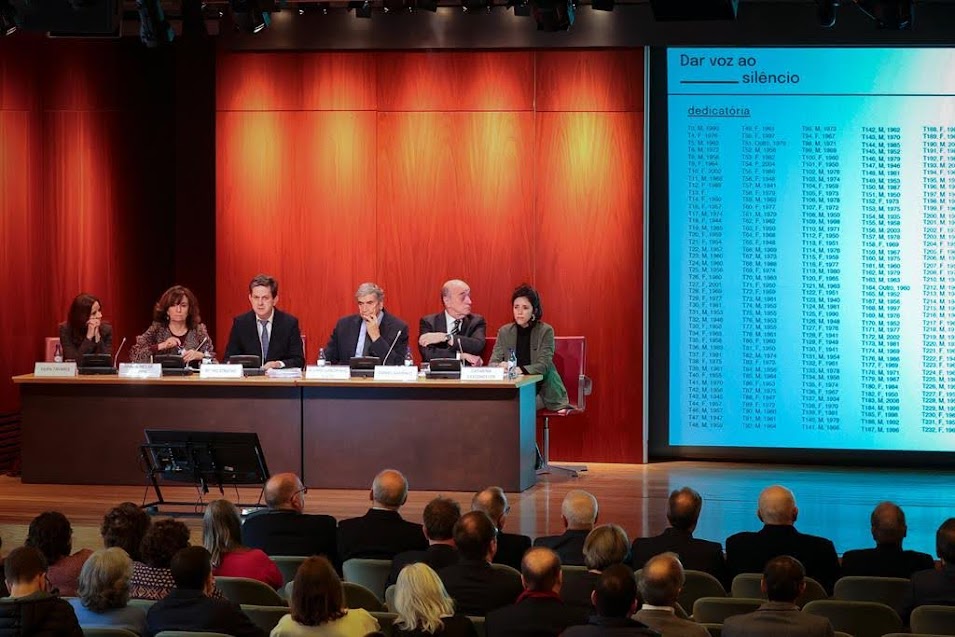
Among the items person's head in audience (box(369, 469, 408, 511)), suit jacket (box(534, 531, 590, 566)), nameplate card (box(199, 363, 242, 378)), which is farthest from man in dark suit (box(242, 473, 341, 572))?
nameplate card (box(199, 363, 242, 378))

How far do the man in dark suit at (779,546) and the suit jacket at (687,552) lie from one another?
108 millimetres

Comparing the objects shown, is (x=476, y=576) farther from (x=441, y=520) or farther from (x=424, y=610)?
(x=424, y=610)

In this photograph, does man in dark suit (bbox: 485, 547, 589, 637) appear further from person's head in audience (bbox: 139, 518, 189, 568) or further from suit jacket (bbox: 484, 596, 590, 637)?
person's head in audience (bbox: 139, 518, 189, 568)

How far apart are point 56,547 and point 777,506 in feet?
8.59

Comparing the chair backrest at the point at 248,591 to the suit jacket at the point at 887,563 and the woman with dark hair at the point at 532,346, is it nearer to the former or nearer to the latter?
the suit jacket at the point at 887,563

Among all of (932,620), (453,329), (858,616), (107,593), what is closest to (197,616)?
(107,593)

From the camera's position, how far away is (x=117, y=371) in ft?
30.3

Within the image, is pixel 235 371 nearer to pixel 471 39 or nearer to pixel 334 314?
pixel 334 314

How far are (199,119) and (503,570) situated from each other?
7.73 meters

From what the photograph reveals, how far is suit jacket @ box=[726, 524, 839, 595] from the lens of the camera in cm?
534

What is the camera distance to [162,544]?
4.60 m

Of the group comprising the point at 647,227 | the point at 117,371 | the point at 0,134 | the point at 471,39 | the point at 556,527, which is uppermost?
the point at 471,39

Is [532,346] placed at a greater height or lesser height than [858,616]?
greater

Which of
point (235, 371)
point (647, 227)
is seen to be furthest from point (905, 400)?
point (235, 371)
